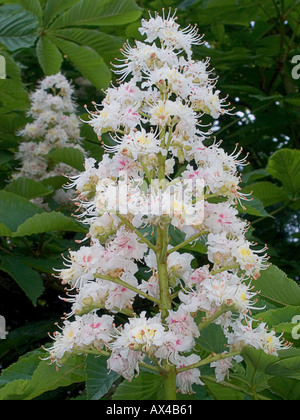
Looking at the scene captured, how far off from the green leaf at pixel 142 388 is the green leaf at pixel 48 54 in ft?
5.13

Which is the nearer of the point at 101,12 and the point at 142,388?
the point at 142,388

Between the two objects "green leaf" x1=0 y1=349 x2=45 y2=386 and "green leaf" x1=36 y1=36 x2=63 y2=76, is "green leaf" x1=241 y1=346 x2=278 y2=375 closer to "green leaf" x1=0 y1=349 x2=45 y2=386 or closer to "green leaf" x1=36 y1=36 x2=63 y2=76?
"green leaf" x1=0 y1=349 x2=45 y2=386

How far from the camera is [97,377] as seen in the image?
4.37ft

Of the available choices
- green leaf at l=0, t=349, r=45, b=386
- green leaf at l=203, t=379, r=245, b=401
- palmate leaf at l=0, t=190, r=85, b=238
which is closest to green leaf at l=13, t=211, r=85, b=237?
palmate leaf at l=0, t=190, r=85, b=238

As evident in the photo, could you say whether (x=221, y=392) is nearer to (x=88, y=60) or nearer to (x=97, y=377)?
(x=97, y=377)

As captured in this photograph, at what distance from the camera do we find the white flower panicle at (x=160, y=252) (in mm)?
1203

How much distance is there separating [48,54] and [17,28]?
33 centimetres


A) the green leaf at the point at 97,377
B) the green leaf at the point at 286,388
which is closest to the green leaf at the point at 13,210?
the green leaf at the point at 97,377

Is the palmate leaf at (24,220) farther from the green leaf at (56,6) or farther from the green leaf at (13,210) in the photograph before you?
the green leaf at (56,6)

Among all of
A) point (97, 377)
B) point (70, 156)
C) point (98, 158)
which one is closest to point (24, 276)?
point (70, 156)

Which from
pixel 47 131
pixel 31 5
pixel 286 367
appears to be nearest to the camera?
pixel 286 367

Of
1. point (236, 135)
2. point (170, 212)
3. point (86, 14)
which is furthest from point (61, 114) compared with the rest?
point (170, 212)

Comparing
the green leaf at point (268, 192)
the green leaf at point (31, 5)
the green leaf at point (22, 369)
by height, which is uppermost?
the green leaf at point (31, 5)

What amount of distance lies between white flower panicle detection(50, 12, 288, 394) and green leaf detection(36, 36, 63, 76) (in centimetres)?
118
